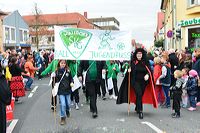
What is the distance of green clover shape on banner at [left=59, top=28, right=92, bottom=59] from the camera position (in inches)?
361

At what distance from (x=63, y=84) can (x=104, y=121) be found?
1.30m

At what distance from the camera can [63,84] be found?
8805 millimetres

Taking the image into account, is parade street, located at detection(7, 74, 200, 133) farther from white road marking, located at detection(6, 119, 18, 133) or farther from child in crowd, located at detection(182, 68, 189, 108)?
child in crowd, located at detection(182, 68, 189, 108)

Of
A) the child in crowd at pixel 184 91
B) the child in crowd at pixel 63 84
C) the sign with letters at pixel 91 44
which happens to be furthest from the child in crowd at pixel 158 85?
the child in crowd at pixel 63 84

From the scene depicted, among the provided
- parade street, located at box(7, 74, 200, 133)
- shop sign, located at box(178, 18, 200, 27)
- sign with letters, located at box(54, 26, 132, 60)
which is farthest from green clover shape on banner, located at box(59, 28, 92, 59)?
shop sign, located at box(178, 18, 200, 27)

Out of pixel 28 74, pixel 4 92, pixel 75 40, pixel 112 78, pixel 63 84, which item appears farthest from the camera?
pixel 28 74

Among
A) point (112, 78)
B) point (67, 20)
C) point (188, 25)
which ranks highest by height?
point (67, 20)

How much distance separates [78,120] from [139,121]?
146 centimetres

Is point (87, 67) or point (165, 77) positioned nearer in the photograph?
point (87, 67)

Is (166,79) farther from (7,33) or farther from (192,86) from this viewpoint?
(7,33)

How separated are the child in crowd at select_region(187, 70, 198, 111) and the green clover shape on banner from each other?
3.24 m

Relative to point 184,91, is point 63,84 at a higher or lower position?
higher

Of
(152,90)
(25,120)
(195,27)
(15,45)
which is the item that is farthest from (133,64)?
(15,45)

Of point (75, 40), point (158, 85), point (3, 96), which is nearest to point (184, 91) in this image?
point (158, 85)
